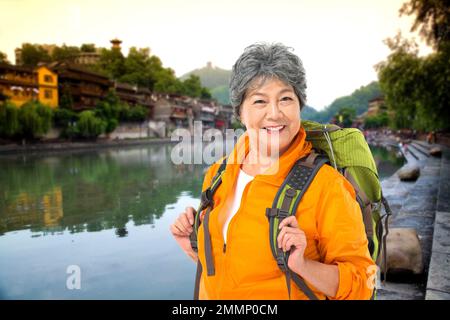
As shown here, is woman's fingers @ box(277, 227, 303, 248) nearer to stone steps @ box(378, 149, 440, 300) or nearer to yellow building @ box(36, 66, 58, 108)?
stone steps @ box(378, 149, 440, 300)

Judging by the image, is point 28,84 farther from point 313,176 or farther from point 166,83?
point 166,83

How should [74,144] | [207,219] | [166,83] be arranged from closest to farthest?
[207,219], [74,144], [166,83]

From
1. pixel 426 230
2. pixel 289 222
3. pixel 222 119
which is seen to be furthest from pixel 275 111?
pixel 222 119

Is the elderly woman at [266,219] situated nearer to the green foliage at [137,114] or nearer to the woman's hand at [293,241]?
the woman's hand at [293,241]

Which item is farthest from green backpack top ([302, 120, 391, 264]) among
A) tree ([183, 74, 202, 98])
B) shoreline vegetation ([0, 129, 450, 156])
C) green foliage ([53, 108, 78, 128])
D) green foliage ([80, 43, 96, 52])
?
green foliage ([80, 43, 96, 52])

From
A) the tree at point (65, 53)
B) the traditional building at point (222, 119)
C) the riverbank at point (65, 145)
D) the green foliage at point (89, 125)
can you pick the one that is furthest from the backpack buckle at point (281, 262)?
the tree at point (65, 53)

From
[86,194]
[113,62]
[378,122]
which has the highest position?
[113,62]

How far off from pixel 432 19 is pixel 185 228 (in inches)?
534

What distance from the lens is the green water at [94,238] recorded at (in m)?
6.18

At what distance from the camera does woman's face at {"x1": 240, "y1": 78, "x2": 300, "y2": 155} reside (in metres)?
1.22

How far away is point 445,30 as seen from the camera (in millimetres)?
11883

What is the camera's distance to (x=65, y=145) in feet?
116

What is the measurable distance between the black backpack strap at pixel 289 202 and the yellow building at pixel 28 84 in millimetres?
36549
